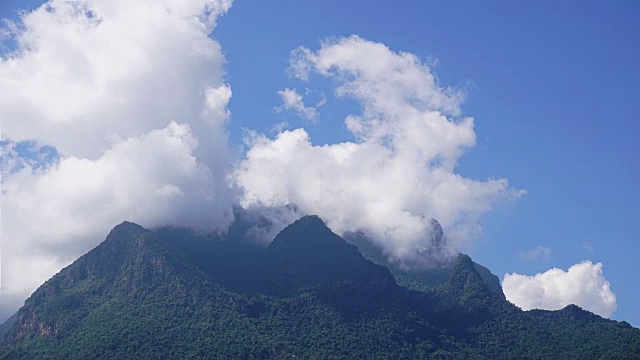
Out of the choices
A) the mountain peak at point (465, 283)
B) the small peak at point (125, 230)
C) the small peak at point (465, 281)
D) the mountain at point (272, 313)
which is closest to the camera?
the mountain at point (272, 313)

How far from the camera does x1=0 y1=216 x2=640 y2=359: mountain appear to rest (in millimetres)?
137125

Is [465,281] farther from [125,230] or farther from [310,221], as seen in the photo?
[125,230]

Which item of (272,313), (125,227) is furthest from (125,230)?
(272,313)

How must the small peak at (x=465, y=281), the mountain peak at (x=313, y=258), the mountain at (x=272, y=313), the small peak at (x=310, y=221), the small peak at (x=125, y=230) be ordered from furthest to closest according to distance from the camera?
the small peak at (x=310, y=221)
the small peak at (x=465, y=281)
the small peak at (x=125, y=230)
the mountain peak at (x=313, y=258)
the mountain at (x=272, y=313)

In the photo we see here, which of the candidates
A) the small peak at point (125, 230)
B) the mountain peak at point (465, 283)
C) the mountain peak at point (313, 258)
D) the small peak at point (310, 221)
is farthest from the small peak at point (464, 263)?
the small peak at point (125, 230)

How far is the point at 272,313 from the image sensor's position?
150 m

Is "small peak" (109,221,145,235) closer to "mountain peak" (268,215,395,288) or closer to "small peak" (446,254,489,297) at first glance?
"mountain peak" (268,215,395,288)

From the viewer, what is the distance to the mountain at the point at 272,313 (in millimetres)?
137125

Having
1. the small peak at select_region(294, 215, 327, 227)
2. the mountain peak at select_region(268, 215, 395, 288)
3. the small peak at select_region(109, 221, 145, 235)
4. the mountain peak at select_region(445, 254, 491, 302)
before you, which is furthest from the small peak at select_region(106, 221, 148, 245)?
the mountain peak at select_region(445, 254, 491, 302)

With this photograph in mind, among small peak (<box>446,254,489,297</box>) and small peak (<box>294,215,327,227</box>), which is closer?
small peak (<box>446,254,489,297</box>)

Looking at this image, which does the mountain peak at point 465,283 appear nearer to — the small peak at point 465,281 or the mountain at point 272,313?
the small peak at point 465,281

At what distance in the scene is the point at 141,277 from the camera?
499ft

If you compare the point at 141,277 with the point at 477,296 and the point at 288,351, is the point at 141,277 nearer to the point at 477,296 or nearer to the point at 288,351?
the point at 288,351

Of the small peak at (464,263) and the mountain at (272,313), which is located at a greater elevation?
the small peak at (464,263)
